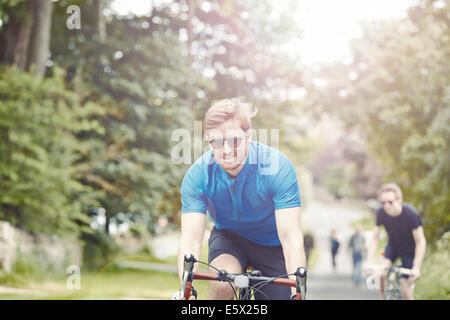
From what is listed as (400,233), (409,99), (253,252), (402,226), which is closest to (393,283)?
(400,233)

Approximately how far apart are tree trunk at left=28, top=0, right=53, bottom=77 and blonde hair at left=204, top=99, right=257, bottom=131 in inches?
502

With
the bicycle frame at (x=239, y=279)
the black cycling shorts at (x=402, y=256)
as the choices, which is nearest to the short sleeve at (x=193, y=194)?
the bicycle frame at (x=239, y=279)

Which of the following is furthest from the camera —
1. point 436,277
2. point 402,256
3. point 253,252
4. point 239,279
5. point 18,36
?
point 18,36

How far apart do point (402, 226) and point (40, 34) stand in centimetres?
1129

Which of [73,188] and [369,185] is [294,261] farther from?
[369,185]

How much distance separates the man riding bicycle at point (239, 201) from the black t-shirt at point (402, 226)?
3282 millimetres

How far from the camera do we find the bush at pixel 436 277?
31.3 feet

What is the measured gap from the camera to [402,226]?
6367 millimetres

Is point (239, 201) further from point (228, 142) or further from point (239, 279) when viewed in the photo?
point (239, 279)

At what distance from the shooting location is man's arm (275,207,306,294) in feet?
9.69

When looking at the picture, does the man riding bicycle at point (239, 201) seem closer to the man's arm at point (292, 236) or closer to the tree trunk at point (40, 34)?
the man's arm at point (292, 236)

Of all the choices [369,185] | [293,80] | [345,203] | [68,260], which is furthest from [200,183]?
[345,203]

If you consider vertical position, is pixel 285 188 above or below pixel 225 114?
below
